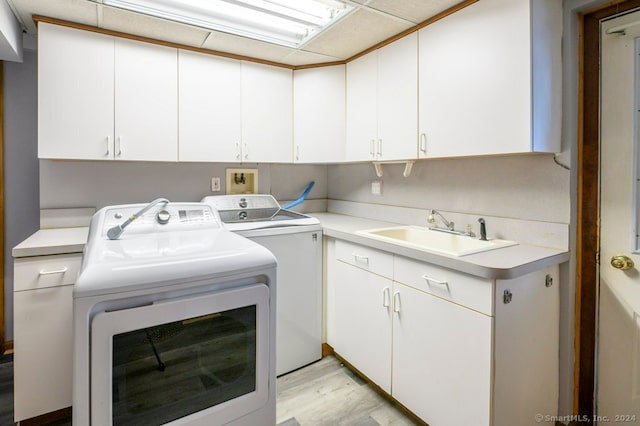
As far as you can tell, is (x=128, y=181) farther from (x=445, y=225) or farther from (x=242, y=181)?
(x=445, y=225)

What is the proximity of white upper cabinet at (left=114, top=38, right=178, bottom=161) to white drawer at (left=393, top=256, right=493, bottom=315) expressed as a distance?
1.60 meters

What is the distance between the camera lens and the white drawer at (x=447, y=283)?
4.58 feet

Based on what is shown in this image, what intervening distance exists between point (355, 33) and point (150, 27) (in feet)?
3.94

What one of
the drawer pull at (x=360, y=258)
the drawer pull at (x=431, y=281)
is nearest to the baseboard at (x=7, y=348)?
the drawer pull at (x=360, y=258)

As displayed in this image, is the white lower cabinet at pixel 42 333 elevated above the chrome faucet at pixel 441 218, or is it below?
below

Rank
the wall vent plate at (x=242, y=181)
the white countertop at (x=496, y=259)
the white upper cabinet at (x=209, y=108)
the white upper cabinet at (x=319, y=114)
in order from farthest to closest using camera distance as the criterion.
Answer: the wall vent plate at (x=242, y=181) < the white upper cabinet at (x=319, y=114) < the white upper cabinet at (x=209, y=108) < the white countertop at (x=496, y=259)

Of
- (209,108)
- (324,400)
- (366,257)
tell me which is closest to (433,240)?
(366,257)

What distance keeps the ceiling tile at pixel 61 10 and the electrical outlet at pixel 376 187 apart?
201 cm

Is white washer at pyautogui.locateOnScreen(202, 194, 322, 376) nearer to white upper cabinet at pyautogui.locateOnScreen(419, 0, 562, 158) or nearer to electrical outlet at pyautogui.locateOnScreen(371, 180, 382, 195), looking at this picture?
electrical outlet at pyautogui.locateOnScreen(371, 180, 382, 195)

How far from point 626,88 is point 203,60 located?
2.31 meters

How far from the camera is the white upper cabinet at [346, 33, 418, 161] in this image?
2.06 metres

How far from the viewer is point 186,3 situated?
6.14 ft

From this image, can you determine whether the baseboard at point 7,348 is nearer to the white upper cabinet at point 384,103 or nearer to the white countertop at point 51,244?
the white countertop at point 51,244

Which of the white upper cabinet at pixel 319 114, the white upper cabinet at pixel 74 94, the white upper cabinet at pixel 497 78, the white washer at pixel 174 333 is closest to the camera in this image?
the white washer at pixel 174 333
